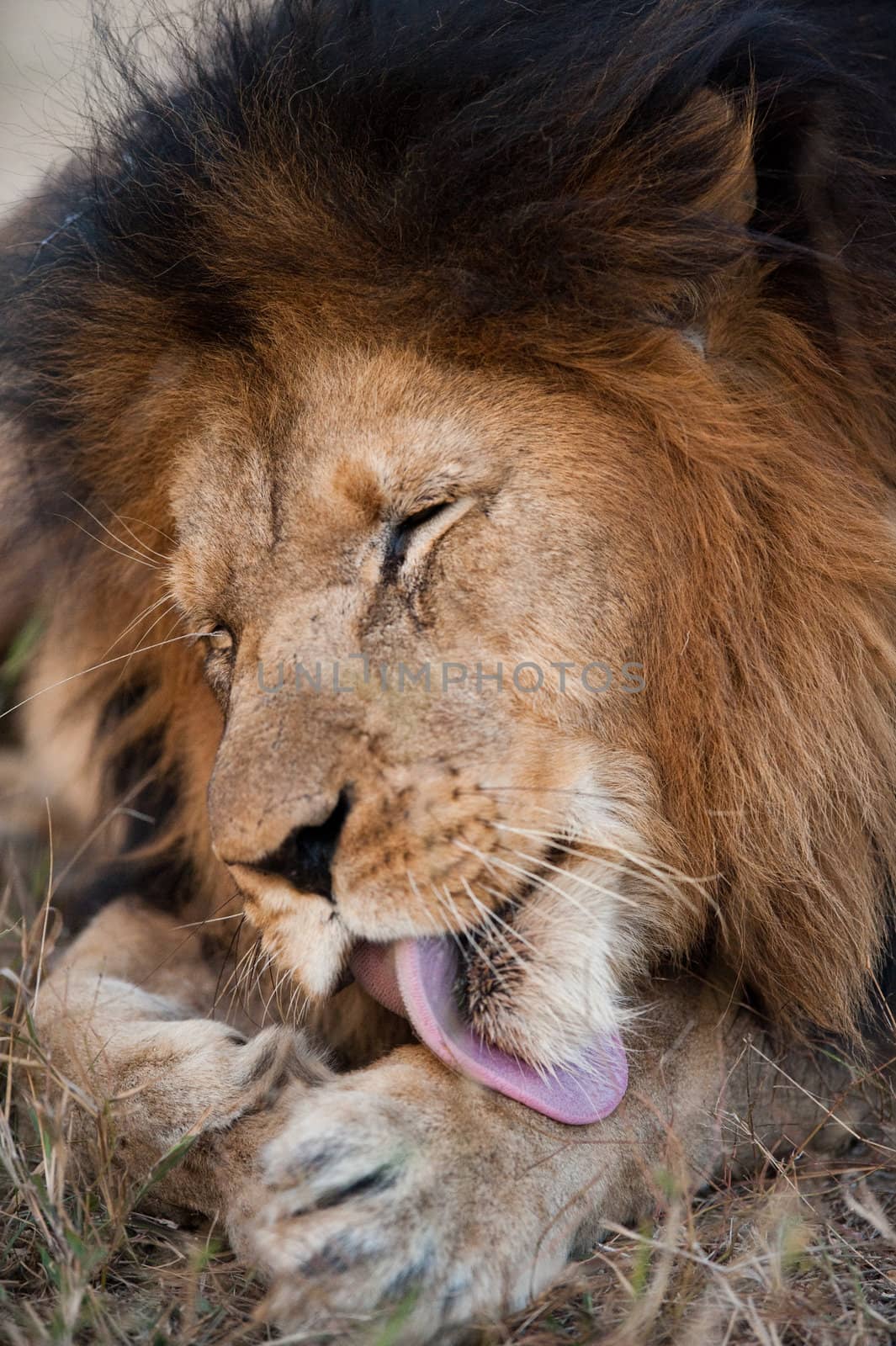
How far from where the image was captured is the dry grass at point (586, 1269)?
164 cm

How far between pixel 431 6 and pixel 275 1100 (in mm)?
1681

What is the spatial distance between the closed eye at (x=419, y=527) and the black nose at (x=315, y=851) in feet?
1.29

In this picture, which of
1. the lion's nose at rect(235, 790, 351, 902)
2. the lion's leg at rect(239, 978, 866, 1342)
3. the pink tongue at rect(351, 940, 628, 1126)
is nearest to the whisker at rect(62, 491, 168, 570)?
the lion's nose at rect(235, 790, 351, 902)

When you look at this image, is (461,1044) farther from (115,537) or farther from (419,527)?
(115,537)

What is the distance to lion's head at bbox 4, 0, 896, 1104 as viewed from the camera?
75.2 inches

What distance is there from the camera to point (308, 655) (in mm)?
2020

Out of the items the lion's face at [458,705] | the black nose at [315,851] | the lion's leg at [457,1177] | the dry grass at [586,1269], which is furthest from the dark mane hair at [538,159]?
the dry grass at [586,1269]

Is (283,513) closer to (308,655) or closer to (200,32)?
(308,655)

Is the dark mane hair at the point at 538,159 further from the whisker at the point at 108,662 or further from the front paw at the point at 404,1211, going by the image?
the front paw at the point at 404,1211

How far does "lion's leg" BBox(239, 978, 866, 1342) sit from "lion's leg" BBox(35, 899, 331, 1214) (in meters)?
0.11

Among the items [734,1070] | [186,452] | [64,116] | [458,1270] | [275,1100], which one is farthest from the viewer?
[64,116]

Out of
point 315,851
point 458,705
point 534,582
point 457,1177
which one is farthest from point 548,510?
point 457,1177

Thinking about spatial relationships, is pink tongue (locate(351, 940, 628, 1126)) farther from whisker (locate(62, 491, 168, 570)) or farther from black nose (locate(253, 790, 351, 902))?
whisker (locate(62, 491, 168, 570))

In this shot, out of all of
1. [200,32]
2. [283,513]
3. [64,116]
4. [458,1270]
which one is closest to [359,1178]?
[458,1270]
